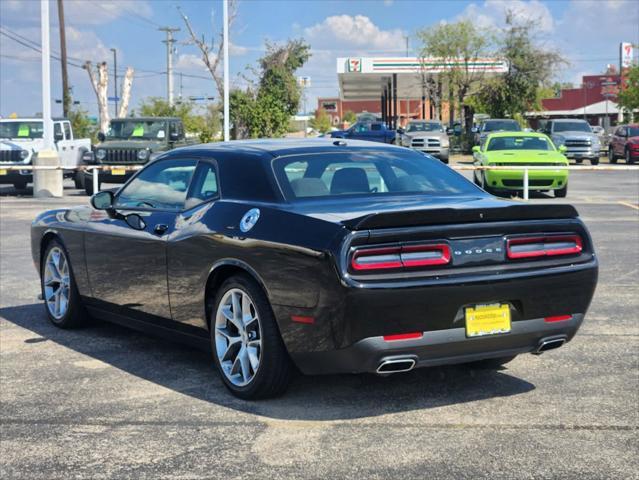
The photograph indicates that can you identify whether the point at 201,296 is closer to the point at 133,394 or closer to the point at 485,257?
the point at 133,394

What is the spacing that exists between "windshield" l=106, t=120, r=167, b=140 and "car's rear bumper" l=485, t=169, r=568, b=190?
8.32 meters

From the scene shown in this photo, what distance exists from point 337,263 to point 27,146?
23.7m

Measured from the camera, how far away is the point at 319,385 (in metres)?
6.12

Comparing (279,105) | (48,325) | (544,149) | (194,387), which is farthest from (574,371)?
(279,105)

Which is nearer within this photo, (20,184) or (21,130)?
(20,184)

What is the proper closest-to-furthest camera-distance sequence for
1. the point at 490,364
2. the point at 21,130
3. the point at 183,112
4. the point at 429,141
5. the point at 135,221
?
1. the point at 490,364
2. the point at 135,221
3. the point at 21,130
4. the point at 429,141
5. the point at 183,112

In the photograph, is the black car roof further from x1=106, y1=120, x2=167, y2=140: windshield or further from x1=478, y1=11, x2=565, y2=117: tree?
x1=478, y1=11, x2=565, y2=117: tree

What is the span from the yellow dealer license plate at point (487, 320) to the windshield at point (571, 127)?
36.0 metres

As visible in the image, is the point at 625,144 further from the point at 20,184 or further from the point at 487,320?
the point at 487,320

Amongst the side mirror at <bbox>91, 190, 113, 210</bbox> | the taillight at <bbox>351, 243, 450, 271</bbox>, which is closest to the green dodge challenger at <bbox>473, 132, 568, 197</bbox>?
the side mirror at <bbox>91, 190, 113, 210</bbox>

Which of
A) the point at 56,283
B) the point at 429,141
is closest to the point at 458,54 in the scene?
the point at 429,141

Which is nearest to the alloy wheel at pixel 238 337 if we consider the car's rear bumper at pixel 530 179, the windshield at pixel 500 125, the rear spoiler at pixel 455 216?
the rear spoiler at pixel 455 216

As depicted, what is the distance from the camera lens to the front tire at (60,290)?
308 inches

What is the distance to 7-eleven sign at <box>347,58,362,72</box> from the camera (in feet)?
190
